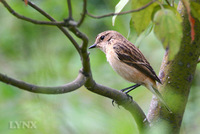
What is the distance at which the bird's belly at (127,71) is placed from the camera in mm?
4574

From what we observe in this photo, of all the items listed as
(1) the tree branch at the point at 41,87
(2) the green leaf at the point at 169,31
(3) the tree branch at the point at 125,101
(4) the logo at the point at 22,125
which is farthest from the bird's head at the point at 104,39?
(2) the green leaf at the point at 169,31

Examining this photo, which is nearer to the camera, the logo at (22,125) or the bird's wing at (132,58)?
the logo at (22,125)

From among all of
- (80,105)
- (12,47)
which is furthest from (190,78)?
(12,47)

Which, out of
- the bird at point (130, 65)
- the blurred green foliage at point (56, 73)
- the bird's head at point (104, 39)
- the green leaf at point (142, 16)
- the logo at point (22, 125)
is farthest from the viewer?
the bird's head at point (104, 39)

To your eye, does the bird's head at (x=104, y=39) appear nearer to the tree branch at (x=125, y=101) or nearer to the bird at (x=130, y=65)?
the bird at (x=130, y=65)

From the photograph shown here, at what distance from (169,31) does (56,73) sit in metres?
3.18

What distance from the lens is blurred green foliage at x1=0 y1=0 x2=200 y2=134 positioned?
12.0 feet

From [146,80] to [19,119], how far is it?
184 cm

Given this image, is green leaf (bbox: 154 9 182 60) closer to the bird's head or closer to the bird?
the bird

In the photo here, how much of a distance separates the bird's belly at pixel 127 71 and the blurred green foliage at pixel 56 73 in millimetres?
536

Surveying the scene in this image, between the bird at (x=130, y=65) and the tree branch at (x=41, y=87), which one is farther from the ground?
the tree branch at (x=41, y=87)

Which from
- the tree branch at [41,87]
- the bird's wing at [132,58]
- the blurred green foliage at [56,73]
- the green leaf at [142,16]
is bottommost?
the blurred green foliage at [56,73]

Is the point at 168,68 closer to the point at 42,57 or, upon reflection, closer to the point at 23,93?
the point at 42,57

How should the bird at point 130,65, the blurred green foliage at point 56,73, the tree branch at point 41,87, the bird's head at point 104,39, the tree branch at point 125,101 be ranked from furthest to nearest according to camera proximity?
the bird's head at point 104,39 < the bird at point 130,65 < the blurred green foliage at point 56,73 < the tree branch at point 125,101 < the tree branch at point 41,87
